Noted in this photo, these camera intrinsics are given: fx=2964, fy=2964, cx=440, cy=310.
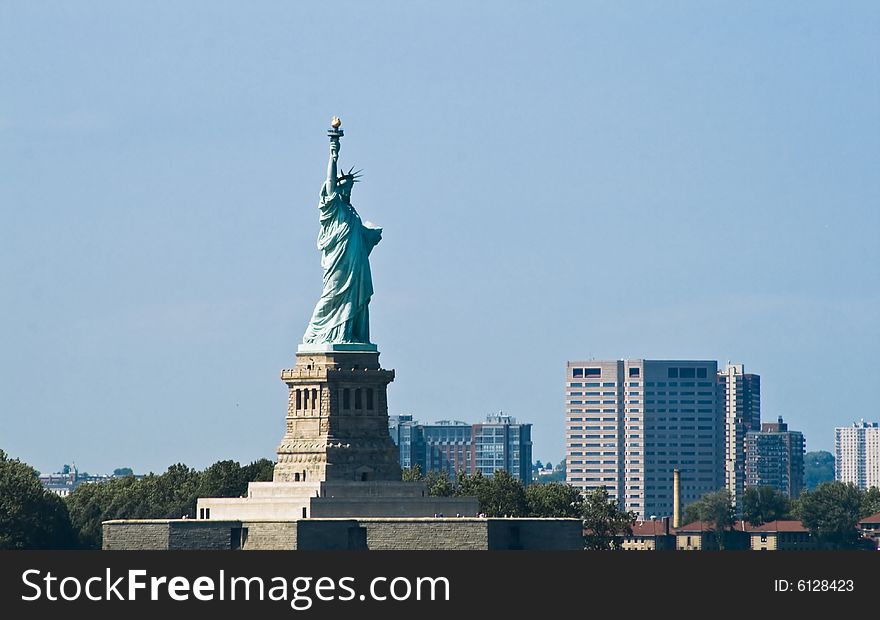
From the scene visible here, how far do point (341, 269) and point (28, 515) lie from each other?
30481 mm

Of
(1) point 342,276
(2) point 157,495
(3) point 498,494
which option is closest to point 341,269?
(1) point 342,276

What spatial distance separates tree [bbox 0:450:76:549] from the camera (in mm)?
166000

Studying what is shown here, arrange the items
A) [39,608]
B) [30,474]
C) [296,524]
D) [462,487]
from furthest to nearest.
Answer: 1. [462,487]
2. [30,474]
3. [296,524]
4. [39,608]

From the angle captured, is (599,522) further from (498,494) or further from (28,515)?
(28,515)

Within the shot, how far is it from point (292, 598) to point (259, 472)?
240 ft

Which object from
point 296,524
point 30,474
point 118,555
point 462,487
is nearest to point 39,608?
point 118,555

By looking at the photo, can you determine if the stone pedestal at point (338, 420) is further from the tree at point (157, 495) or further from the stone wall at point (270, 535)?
the tree at point (157, 495)

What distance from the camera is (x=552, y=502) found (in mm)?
184750

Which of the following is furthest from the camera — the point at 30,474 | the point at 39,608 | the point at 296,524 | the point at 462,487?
the point at 462,487

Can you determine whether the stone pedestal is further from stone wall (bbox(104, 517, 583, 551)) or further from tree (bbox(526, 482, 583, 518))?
tree (bbox(526, 482, 583, 518))

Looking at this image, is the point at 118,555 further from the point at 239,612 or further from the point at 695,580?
the point at 695,580

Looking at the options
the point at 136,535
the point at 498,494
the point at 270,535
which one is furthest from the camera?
the point at 498,494

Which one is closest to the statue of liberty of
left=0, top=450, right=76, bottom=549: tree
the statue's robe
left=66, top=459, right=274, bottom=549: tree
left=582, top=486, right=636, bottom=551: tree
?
the statue's robe

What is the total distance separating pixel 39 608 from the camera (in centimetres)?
10919
